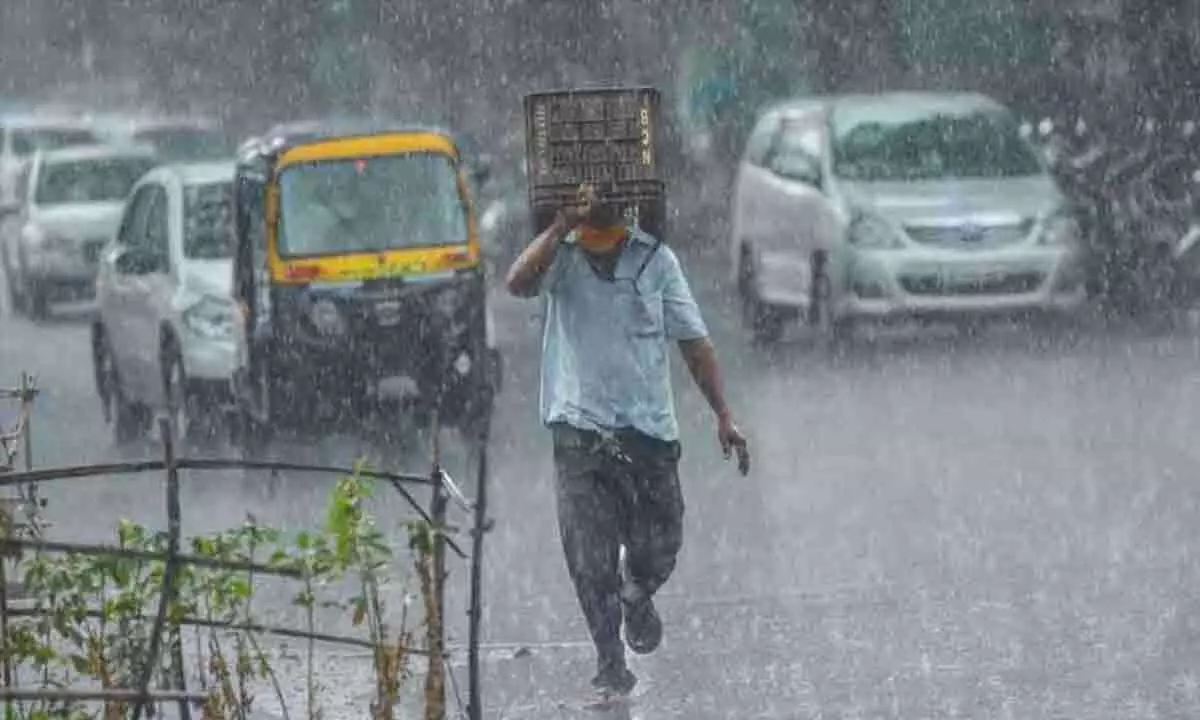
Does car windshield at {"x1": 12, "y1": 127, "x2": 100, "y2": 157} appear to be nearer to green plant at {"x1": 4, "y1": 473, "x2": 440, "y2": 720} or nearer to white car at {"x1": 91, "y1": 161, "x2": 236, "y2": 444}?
white car at {"x1": 91, "y1": 161, "x2": 236, "y2": 444}

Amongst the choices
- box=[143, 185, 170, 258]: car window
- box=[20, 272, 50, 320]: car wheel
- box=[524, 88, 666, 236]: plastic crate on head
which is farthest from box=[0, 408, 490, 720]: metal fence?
box=[20, 272, 50, 320]: car wheel

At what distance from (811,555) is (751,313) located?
11.4m

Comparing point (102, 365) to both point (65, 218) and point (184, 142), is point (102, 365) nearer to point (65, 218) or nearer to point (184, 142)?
point (65, 218)

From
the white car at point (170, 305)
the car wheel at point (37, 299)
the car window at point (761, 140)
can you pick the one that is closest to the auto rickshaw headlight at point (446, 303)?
the white car at point (170, 305)

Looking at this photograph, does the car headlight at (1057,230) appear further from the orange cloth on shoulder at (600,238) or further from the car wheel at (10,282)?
the orange cloth on shoulder at (600,238)

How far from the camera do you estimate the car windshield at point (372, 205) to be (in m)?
18.1

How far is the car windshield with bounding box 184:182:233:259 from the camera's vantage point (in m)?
19.1

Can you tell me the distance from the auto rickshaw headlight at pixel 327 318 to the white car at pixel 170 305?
580 millimetres

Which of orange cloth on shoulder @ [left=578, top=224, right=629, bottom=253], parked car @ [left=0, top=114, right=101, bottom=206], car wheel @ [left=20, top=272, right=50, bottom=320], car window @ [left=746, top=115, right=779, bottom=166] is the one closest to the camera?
orange cloth on shoulder @ [left=578, top=224, right=629, bottom=253]

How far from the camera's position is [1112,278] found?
24172 mm

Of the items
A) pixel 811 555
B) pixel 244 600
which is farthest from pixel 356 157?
pixel 244 600

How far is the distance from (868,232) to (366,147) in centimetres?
538

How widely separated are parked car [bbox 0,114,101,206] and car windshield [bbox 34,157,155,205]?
5.77m

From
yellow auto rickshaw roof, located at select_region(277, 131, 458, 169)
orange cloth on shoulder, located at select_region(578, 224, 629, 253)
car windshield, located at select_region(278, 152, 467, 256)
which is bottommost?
car windshield, located at select_region(278, 152, 467, 256)
